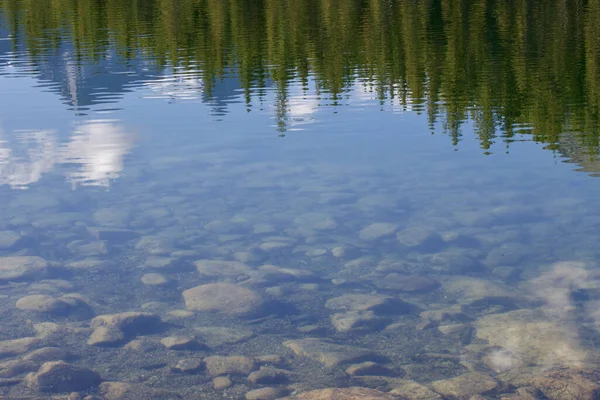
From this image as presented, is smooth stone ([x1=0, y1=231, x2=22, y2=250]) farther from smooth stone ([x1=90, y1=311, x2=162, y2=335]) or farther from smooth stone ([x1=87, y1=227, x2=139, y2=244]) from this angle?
smooth stone ([x1=90, y1=311, x2=162, y2=335])

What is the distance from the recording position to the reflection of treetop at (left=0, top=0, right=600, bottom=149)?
104 ft

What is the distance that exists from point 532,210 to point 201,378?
9616 millimetres

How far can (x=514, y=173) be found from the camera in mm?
21469

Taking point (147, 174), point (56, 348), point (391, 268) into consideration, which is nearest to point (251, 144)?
point (147, 174)

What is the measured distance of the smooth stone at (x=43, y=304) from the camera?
1363 centimetres

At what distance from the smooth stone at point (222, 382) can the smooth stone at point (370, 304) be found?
288 centimetres

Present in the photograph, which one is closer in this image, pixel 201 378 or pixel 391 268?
pixel 201 378

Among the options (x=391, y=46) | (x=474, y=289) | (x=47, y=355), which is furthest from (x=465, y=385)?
(x=391, y=46)

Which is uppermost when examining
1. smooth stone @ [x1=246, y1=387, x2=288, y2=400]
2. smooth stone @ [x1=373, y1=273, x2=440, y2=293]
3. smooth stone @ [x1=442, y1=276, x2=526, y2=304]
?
smooth stone @ [x1=373, y1=273, x2=440, y2=293]

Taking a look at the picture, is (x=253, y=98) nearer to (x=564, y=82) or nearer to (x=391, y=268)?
(x=564, y=82)

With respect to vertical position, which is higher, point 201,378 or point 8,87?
point 8,87

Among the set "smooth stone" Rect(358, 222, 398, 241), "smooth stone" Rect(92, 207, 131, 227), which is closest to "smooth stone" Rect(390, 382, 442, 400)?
"smooth stone" Rect(358, 222, 398, 241)

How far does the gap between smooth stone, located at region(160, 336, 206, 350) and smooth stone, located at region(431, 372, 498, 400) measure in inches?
137

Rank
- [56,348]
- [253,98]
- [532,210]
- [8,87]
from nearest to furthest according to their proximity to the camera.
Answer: [56,348] < [532,210] < [253,98] < [8,87]
